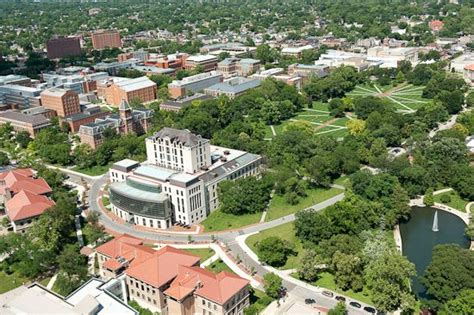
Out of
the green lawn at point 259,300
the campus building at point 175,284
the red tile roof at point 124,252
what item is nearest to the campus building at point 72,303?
the campus building at point 175,284

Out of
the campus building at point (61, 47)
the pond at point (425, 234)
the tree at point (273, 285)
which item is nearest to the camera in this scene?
the tree at point (273, 285)

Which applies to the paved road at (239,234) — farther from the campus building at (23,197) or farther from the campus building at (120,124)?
the campus building at (120,124)

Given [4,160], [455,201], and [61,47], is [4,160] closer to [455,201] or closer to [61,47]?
[455,201]

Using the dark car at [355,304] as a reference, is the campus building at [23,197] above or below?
above

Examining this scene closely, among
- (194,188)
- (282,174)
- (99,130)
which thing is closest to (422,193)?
(282,174)

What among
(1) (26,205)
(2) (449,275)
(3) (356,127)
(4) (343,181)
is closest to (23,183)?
(1) (26,205)

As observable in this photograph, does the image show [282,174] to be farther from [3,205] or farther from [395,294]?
[3,205]

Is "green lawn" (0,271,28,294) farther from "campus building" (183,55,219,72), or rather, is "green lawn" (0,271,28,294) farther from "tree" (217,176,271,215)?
"campus building" (183,55,219,72)
